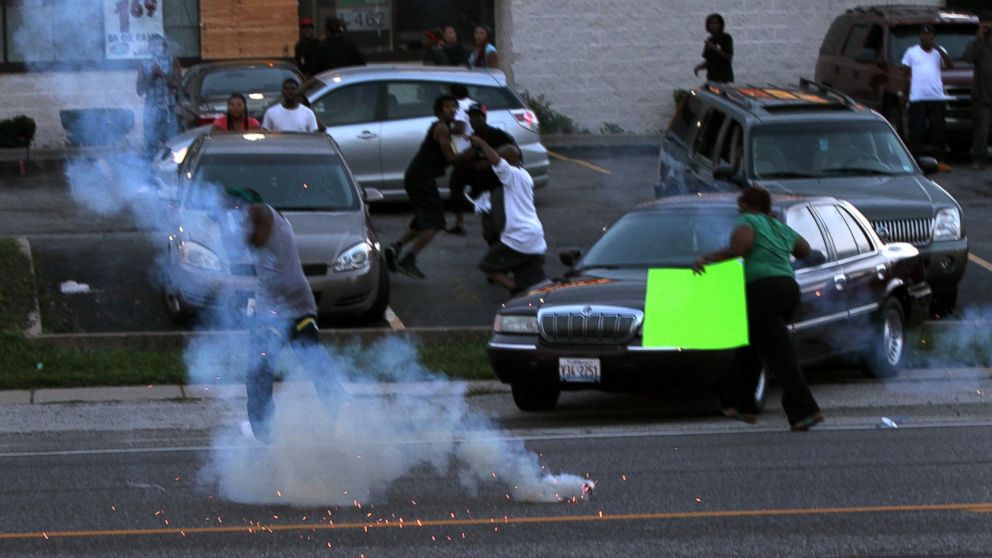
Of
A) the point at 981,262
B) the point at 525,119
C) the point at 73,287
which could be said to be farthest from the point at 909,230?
the point at 73,287

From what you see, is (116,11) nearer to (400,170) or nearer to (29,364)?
Answer: (29,364)

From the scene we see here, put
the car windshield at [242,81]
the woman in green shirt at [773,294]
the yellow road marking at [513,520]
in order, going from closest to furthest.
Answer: the yellow road marking at [513,520] < the woman in green shirt at [773,294] < the car windshield at [242,81]

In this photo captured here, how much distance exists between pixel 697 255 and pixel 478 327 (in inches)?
99.8

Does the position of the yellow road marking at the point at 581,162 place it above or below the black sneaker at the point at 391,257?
below

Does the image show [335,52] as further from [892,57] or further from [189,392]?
[189,392]

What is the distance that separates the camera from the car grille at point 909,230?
14375 mm

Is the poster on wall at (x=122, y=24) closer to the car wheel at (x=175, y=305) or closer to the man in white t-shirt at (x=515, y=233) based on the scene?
the car wheel at (x=175, y=305)

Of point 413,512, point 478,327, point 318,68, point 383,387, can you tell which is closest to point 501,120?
point 318,68

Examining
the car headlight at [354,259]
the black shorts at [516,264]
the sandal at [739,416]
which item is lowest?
the sandal at [739,416]

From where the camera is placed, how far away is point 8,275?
568 inches

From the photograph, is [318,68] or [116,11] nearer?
[116,11]

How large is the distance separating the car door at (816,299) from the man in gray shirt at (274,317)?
133 inches

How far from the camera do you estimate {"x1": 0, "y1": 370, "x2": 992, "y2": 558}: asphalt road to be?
7.66 metres

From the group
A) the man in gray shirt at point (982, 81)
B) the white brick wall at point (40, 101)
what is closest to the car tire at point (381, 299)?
the white brick wall at point (40, 101)
